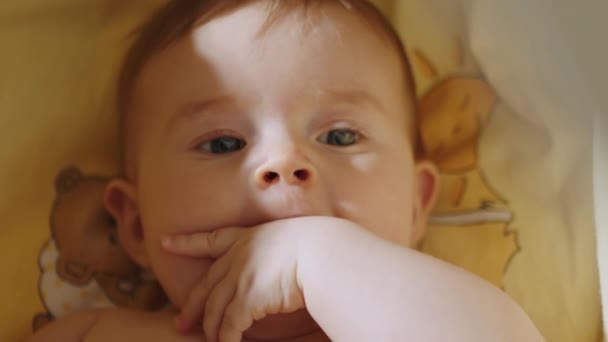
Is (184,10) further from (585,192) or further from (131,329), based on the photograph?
(585,192)

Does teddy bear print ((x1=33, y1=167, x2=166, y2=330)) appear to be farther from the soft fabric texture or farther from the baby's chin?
the baby's chin

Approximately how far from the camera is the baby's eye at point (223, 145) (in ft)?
2.95

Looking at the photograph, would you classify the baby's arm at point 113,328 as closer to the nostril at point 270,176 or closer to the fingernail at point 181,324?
the fingernail at point 181,324

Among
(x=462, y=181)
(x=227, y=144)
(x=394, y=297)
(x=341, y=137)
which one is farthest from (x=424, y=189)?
(x=394, y=297)

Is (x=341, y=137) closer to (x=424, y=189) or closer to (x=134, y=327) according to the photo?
(x=424, y=189)

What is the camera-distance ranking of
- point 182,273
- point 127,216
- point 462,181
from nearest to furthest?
point 182,273 < point 127,216 < point 462,181

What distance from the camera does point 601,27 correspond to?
0.78m

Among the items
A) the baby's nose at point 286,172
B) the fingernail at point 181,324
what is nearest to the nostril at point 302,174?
the baby's nose at point 286,172

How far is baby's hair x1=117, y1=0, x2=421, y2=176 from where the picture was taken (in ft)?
3.13

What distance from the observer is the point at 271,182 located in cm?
82

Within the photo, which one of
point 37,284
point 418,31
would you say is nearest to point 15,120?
point 37,284

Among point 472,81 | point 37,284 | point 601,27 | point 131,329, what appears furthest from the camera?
point 472,81

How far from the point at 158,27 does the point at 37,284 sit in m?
0.39

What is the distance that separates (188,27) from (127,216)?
0.89ft
